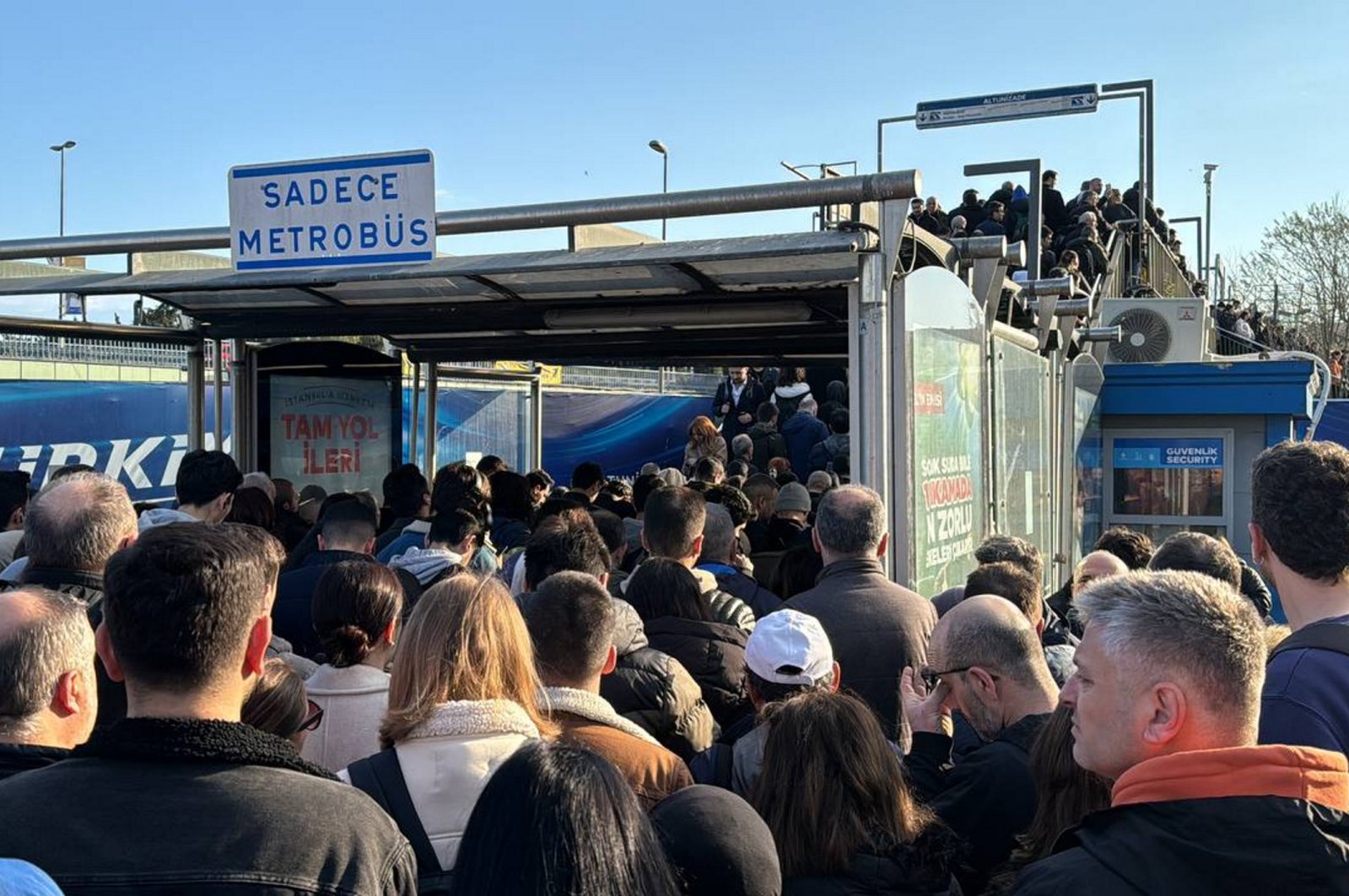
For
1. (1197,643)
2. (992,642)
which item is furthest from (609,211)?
(1197,643)

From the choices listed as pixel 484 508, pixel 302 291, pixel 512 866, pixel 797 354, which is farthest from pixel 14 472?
pixel 797 354

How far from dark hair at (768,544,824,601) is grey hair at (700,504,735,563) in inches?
20.5

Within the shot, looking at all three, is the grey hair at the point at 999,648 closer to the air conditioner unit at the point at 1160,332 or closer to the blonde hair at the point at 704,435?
the blonde hair at the point at 704,435

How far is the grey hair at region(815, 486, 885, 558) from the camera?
4.61 meters

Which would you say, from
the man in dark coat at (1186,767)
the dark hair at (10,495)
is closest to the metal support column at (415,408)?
the dark hair at (10,495)

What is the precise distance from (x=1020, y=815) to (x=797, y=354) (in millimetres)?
8017

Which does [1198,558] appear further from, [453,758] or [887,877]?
[453,758]

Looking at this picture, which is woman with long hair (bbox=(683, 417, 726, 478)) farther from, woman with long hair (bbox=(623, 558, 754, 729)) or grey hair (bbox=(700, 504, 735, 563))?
woman with long hair (bbox=(623, 558, 754, 729))

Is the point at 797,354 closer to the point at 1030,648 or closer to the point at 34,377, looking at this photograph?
the point at 1030,648

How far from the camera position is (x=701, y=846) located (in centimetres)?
191

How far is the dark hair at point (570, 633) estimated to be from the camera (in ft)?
9.80

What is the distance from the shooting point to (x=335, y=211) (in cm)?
612

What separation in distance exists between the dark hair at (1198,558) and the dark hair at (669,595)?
61.8 inches

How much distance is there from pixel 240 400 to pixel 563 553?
5.97 m
